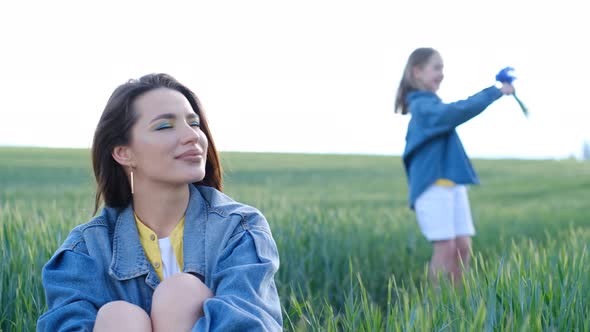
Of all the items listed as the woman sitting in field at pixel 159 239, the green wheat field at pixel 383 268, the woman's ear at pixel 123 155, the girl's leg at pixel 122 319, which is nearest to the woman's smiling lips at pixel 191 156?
the woman sitting in field at pixel 159 239

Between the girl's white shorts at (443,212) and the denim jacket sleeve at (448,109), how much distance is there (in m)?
0.43

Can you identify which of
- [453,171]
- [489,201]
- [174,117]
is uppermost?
[174,117]

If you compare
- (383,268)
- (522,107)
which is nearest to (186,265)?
(522,107)

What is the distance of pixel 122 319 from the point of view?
1901 mm

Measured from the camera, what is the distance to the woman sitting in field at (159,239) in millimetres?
1984

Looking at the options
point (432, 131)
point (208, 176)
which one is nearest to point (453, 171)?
point (432, 131)

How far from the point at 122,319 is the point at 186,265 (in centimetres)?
33

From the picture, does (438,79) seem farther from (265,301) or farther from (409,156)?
(265,301)

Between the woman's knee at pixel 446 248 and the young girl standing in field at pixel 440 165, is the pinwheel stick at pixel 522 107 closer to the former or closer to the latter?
the young girl standing in field at pixel 440 165

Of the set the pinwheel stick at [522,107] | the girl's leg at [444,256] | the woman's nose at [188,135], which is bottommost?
the girl's leg at [444,256]

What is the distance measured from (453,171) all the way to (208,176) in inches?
96.1

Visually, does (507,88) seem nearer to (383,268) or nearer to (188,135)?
(383,268)

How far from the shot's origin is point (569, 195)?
14.3 metres

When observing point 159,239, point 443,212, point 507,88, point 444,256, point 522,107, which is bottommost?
point 444,256
